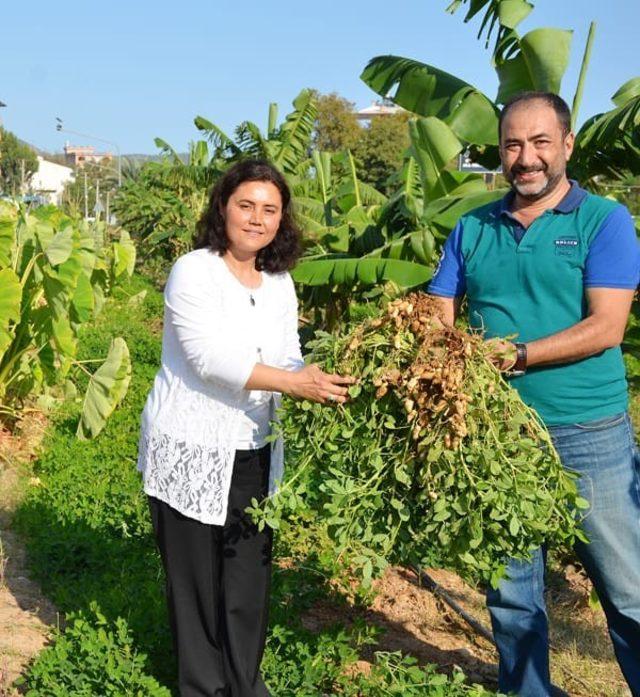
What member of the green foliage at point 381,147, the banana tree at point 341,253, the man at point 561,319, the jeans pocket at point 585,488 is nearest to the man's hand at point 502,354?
the man at point 561,319

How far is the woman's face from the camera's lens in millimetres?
3227

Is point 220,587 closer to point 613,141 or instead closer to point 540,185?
point 540,185

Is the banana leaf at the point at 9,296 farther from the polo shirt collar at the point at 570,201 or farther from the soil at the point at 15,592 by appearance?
the polo shirt collar at the point at 570,201

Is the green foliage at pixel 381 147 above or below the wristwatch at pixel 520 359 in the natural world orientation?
above

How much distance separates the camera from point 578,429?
310cm

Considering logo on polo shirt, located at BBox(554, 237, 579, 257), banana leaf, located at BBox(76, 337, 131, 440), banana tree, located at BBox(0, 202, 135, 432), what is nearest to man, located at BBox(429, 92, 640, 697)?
logo on polo shirt, located at BBox(554, 237, 579, 257)

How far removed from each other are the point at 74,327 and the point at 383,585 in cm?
288

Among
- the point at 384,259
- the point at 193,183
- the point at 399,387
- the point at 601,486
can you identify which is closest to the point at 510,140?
the point at 399,387

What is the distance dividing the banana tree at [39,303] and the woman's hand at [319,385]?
2.97m

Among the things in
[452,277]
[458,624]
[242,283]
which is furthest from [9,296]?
[452,277]

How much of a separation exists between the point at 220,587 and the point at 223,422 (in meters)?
0.62

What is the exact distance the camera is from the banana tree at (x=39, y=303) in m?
5.85

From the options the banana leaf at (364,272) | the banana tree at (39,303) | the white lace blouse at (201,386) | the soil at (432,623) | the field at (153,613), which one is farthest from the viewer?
the banana leaf at (364,272)

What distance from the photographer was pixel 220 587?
339 centimetres
